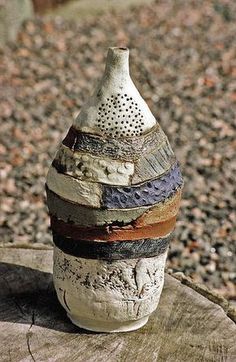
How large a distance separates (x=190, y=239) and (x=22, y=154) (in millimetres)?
1374

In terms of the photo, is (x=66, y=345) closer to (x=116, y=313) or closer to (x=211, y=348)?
(x=116, y=313)

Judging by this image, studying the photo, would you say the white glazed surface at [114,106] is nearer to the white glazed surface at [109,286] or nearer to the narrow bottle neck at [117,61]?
the narrow bottle neck at [117,61]

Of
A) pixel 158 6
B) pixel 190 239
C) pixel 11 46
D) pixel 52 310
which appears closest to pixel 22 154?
pixel 190 239

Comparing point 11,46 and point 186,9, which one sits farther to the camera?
point 186,9

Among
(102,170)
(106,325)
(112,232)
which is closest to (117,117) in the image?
(102,170)

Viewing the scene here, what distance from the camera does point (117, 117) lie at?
2.46 meters

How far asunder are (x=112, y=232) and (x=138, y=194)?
0.14m

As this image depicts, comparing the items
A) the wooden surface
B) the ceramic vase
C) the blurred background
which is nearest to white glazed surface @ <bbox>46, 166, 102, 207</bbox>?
the ceramic vase

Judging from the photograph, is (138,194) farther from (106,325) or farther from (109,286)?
(106,325)

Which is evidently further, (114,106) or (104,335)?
(104,335)

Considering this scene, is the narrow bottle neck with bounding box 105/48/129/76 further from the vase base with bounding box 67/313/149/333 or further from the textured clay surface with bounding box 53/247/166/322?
the vase base with bounding box 67/313/149/333

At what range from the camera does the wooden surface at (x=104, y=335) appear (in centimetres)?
258

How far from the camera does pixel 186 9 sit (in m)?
8.63

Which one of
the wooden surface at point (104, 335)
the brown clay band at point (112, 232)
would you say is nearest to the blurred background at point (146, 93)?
the wooden surface at point (104, 335)
